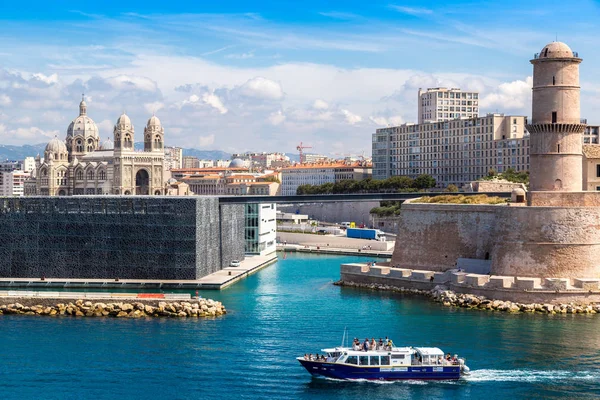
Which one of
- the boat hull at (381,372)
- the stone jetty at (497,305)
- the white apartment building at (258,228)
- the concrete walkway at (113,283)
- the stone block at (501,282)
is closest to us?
the boat hull at (381,372)

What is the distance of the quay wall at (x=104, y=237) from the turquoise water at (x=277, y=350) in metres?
7.30

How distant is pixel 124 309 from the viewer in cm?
5284

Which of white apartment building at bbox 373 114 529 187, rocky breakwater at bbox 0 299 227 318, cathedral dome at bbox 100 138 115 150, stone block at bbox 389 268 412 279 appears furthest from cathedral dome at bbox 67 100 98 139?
rocky breakwater at bbox 0 299 227 318

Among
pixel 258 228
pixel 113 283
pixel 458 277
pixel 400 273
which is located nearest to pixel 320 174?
pixel 258 228

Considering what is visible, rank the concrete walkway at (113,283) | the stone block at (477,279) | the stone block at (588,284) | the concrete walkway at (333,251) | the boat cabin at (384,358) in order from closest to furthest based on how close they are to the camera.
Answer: the boat cabin at (384,358)
the stone block at (588,284)
the stone block at (477,279)
the concrete walkway at (113,283)
the concrete walkway at (333,251)

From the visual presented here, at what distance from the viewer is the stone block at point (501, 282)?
5581 cm

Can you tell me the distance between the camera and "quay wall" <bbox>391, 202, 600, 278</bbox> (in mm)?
56750

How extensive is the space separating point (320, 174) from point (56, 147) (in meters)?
48.8

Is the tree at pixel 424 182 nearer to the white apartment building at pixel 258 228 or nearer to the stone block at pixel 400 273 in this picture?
the white apartment building at pixel 258 228

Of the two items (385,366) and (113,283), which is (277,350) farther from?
(113,283)

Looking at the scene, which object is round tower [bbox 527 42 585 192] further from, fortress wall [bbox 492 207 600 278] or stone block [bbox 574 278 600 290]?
stone block [bbox 574 278 600 290]

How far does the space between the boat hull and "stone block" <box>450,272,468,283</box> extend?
20166 millimetres

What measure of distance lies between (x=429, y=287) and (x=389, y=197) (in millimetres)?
19155

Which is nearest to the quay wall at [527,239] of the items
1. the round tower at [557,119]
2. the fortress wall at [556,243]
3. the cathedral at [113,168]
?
the fortress wall at [556,243]
